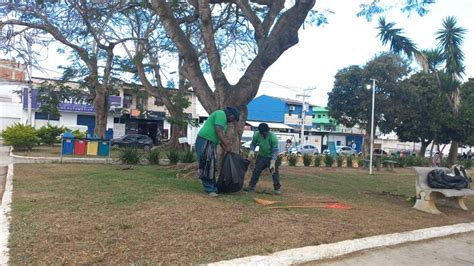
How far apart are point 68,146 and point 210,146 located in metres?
10.6

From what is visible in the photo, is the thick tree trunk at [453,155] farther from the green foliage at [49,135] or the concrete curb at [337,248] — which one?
the green foliage at [49,135]

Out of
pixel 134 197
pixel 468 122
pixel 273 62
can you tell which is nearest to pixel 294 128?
pixel 468 122

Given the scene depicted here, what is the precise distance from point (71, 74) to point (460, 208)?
21.6 meters

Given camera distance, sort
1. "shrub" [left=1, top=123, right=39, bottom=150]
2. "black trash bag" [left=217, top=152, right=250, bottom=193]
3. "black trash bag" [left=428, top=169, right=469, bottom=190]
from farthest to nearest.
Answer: "shrub" [left=1, top=123, right=39, bottom=150], "black trash bag" [left=428, top=169, right=469, bottom=190], "black trash bag" [left=217, top=152, right=250, bottom=193]

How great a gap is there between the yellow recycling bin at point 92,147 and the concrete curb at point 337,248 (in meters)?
13.5

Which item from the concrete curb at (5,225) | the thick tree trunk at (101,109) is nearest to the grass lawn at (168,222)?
the concrete curb at (5,225)

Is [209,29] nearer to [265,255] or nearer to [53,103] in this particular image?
[265,255]

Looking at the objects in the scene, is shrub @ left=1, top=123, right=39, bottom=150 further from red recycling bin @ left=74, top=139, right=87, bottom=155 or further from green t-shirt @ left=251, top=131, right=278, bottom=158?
green t-shirt @ left=251, top=131, right=278, bottom=158

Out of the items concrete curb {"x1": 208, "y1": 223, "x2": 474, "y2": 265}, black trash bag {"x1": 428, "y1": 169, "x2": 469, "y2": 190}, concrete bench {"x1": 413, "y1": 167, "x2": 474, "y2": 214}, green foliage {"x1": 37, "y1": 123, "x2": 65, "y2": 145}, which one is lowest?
concrete curb {"x1": 208, "y1": 223, "x2": 474, "y2": 265}

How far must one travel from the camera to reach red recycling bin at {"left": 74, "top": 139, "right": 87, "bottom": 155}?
53.3ft

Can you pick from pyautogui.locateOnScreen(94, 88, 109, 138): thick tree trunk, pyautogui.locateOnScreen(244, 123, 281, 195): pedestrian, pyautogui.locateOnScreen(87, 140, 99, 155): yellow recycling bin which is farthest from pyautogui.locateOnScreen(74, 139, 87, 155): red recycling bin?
pyautogui.locateOnScreen(244, 123, 281, 195): pedestrian

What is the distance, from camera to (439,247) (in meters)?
5.43

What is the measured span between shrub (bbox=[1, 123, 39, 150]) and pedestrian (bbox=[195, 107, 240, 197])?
15.9 metres

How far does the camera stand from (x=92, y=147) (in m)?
16.6
